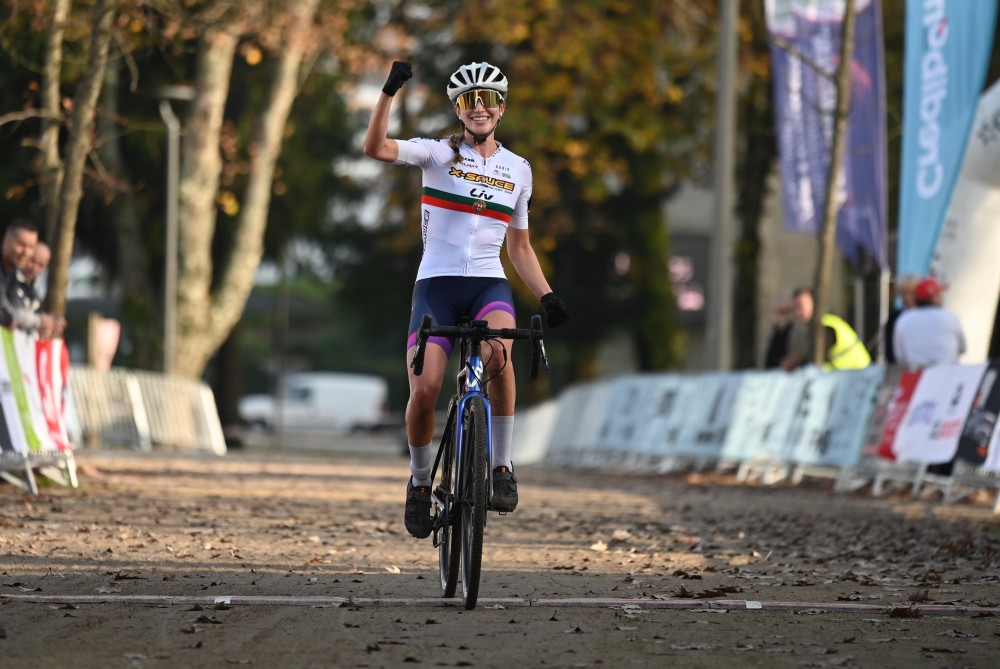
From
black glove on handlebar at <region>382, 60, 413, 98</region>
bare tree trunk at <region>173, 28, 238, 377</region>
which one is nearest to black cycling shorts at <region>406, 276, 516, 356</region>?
black glove on handlebar at <region>382, 60, 413, 98</region>

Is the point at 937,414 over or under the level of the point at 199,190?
under

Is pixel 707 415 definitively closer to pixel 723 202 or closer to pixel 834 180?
pixel 834 180

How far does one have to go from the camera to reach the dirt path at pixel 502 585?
23.4 ft

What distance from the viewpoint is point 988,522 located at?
47.4ft

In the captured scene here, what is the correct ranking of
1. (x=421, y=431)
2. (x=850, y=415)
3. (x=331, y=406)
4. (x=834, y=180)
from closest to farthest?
(x=421, y=431) < (x=850, y=415) < (x=834, y=180) < (x=331, y=406)

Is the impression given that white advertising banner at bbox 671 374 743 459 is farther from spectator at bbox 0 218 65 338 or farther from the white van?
the white van

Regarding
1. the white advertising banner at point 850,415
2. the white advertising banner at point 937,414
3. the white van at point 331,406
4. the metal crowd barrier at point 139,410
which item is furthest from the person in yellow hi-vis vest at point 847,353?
the white van at point 331,406

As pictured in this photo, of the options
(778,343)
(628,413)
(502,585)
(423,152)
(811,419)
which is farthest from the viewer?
(628,413)

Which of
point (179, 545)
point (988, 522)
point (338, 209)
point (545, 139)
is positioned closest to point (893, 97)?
point (545, 139)

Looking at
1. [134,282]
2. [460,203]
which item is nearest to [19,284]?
[460,203]

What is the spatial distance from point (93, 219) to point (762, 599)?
1189 inches

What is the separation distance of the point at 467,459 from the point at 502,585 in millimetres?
1182

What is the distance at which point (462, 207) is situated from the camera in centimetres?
889

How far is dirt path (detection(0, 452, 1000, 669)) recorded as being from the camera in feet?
23.4
